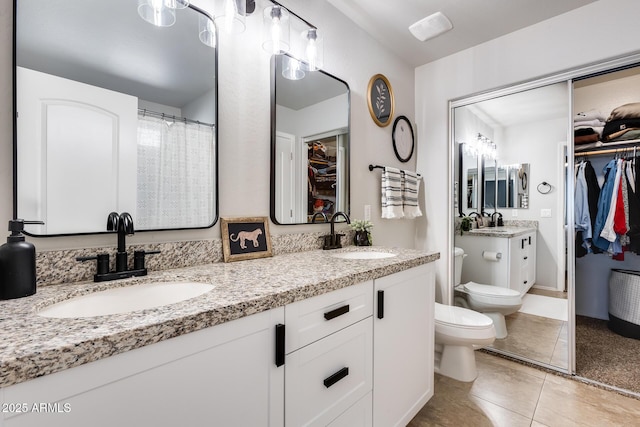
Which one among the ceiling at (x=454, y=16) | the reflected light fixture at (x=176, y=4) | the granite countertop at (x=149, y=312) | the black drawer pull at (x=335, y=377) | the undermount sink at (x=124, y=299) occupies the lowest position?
the black drawer pull at (x=335, y=377)

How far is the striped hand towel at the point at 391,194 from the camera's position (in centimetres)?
224

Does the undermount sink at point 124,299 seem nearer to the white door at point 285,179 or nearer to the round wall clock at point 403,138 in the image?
the white door at point 285,179

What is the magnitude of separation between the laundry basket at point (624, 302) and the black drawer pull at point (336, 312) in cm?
266

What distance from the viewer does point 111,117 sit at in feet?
3.57

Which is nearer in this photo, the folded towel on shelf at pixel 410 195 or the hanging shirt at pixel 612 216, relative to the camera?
the hanging shirt at pixel 612 216

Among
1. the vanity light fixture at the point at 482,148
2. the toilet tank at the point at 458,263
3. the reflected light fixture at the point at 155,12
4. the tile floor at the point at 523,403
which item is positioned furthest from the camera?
the toilet tank at the point at 458,263

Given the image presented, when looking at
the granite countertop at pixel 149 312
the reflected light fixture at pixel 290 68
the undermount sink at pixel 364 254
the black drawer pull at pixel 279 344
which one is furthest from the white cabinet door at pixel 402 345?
the reflected light fixture at pixel 290 68

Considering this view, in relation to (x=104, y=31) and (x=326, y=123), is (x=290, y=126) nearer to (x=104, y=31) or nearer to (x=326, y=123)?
(x=326, y=123)

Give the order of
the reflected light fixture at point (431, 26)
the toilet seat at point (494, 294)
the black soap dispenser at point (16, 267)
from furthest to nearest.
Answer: the toilet seat at point (494, 294) < the reflected light fixture at point (431, 26) < the black soap dispenser at point (16, 267)

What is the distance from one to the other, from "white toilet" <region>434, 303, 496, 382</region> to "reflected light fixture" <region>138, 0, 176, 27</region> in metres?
2.18

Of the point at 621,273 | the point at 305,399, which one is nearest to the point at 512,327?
the point at 621,273

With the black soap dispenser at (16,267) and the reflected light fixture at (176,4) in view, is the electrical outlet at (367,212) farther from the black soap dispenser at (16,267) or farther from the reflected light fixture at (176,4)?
the black soap dispenser at (16,267)

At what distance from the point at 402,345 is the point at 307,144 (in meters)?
1.20

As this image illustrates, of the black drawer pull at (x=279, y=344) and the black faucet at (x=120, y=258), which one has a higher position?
the black faucet at (x=120, y=258)
